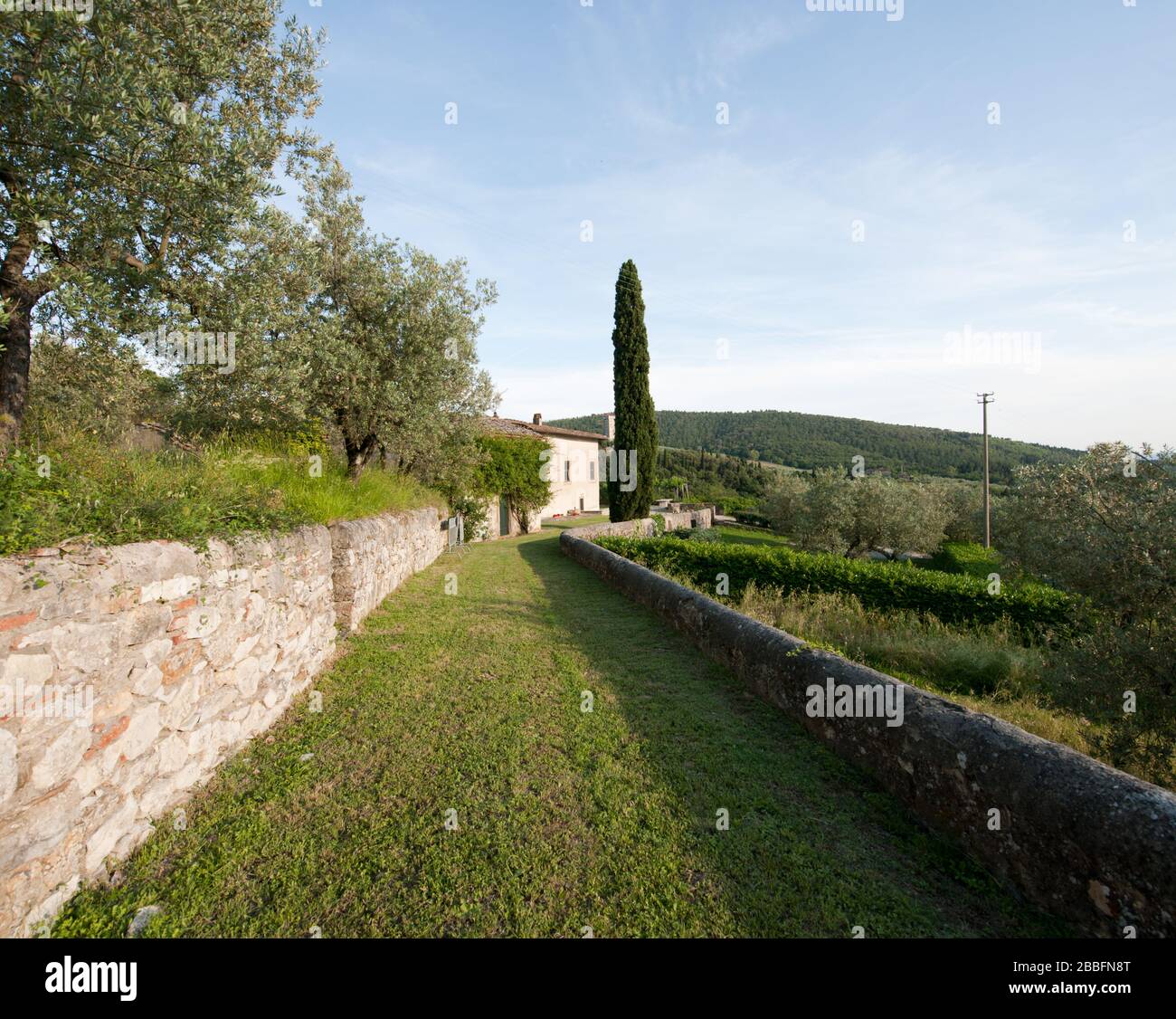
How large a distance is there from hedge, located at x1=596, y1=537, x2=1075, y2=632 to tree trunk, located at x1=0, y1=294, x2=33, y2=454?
10138mm

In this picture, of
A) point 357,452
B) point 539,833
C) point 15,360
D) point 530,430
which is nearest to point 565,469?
point 530,430

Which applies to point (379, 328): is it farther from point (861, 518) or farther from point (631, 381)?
point (861, 518)

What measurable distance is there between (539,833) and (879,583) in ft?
26.5

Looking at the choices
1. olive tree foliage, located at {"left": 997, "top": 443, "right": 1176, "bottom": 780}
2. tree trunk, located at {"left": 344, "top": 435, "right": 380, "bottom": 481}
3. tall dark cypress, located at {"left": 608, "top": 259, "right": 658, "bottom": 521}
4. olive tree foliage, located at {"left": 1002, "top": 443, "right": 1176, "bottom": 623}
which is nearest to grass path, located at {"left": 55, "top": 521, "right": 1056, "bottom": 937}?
olive tree foliage, located at {"left": 997, "top": 443, "right": 1176, "bottom": 780}

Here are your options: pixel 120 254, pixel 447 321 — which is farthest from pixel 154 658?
pixel 447 321

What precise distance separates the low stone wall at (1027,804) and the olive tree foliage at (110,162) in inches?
246

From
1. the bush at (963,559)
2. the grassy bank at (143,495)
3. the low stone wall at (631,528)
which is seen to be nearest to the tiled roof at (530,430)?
the low stone wall at (631,528)

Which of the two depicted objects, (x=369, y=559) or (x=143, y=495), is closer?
(x=143, y=495)

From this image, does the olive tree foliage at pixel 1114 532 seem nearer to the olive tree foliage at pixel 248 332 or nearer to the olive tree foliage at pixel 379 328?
the olive tree foliage at pixel 248 332

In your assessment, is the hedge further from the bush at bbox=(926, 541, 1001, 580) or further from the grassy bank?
the bush at bbox=(926, 541, 1001, 580)

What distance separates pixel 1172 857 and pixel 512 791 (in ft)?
10.6

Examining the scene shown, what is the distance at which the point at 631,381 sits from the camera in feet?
68.3
